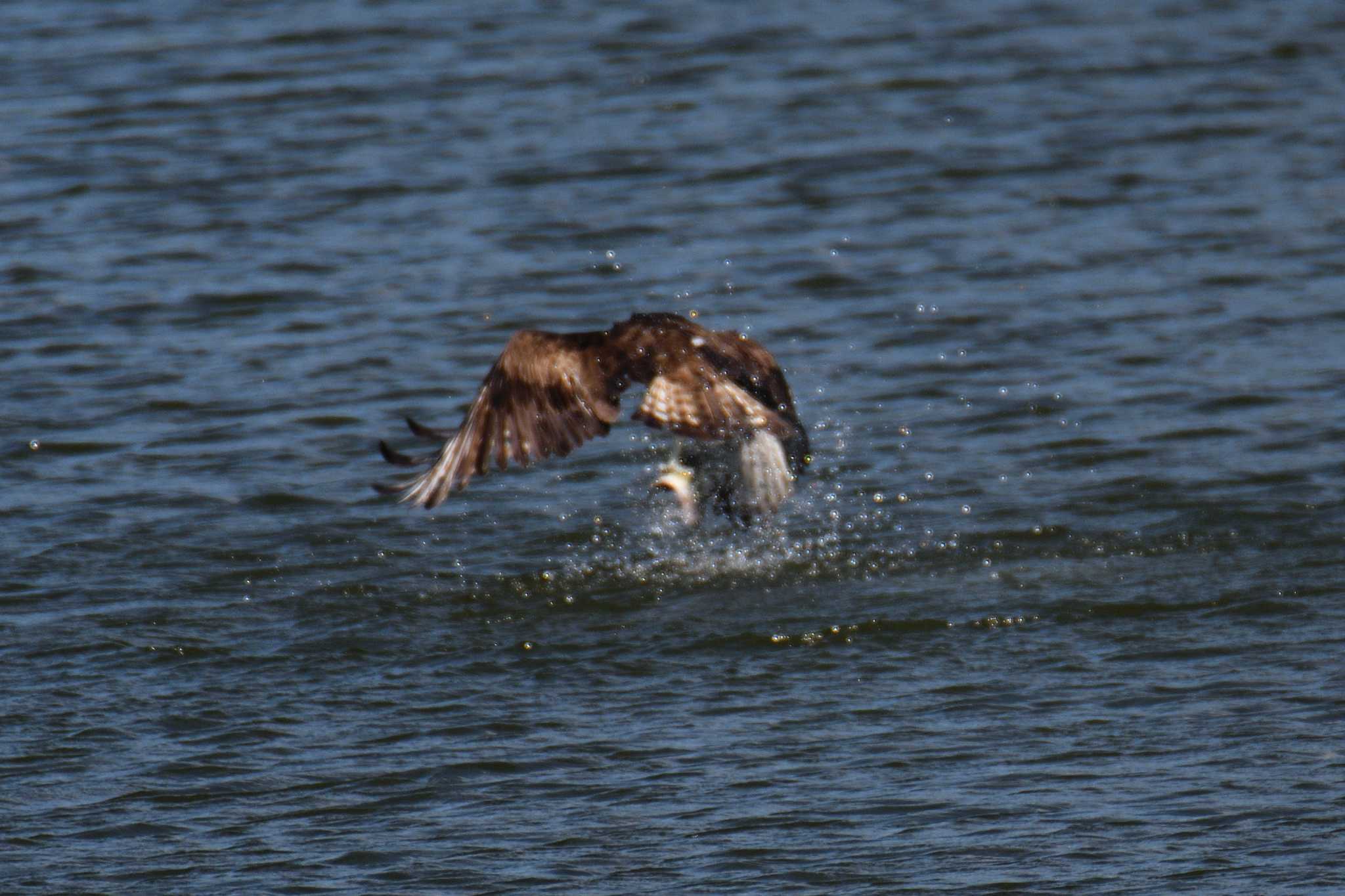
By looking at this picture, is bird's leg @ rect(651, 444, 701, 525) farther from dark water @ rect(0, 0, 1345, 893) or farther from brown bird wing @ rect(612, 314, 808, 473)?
dark water @ rect(0, 0, 1345, 893)

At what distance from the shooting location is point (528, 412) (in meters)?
7.02

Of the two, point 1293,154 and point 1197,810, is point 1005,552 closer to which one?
point 1197,810

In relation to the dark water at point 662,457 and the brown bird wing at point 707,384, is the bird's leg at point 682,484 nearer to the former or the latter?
the brown bird wing at point 707,384

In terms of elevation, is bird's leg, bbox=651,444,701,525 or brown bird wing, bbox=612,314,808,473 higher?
brown bird wing, bbox=612,314,808,473

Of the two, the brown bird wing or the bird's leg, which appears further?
the bird's leg

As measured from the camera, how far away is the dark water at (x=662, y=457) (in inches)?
236

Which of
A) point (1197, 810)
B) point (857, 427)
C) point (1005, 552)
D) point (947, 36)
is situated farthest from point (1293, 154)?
point (1197, 810)

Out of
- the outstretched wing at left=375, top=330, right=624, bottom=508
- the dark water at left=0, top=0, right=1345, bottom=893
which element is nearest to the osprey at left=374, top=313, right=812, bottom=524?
the outstretched wing at left=375, top=330, right=624, bottom=508

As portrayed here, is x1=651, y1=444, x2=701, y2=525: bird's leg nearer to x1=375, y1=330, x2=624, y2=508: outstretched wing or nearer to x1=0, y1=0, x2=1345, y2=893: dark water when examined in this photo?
x1=375, y1=330, x2=624, y2=508: outstretched wing

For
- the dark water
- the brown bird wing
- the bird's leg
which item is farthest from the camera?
the bird's leg

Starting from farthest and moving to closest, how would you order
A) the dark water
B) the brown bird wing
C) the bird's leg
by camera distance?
the bird's leg, the brown bird wing, the dark water

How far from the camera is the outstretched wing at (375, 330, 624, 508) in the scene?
6.96 m

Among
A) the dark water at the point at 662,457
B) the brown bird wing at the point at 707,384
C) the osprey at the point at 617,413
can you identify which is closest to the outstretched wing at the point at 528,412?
the osprey at the point at 617,413

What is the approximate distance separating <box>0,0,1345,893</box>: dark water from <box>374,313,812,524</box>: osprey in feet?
1.79
